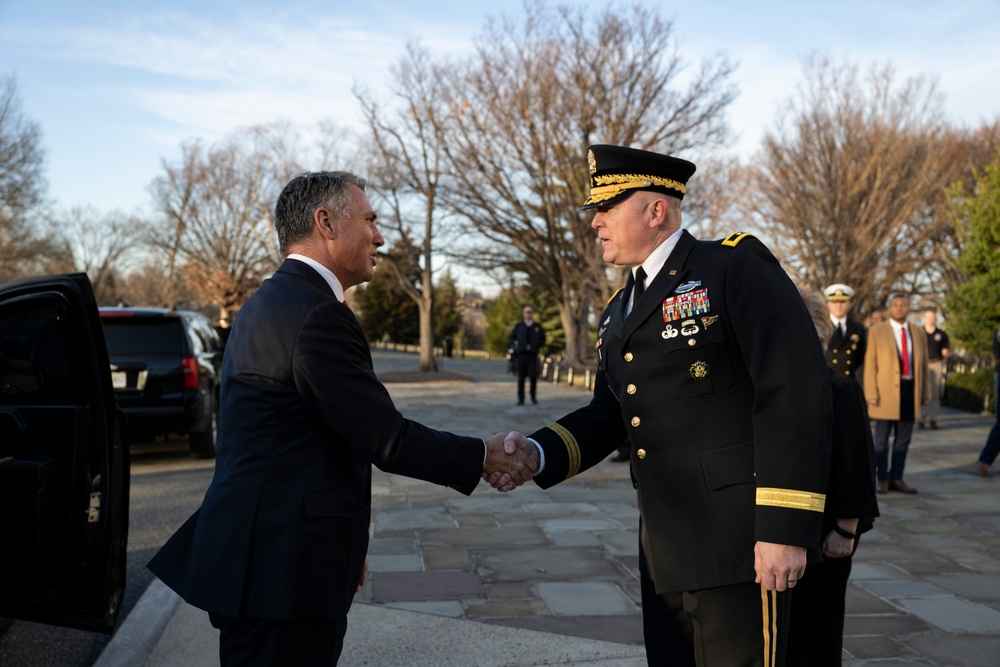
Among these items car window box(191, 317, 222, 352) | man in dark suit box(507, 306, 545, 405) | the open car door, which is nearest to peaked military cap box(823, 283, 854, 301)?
the open car door

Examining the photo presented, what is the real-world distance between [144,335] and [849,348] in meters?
7.63

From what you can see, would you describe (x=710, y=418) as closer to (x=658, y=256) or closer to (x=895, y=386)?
(x=658, y=256)

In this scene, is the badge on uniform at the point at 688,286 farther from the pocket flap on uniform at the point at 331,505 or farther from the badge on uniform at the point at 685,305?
the pocket flap on uniform at the point at 331,505

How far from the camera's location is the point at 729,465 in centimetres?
260

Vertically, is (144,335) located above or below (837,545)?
above

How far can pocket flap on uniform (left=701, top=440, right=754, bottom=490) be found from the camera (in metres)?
2.58

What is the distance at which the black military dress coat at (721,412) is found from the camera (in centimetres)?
246

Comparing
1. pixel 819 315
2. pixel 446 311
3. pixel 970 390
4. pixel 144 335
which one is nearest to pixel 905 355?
pixel 819 315

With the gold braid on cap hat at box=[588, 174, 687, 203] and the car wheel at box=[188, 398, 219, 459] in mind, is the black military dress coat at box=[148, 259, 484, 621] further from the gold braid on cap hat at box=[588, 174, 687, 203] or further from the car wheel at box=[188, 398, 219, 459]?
the car wheel at box=[188, 398, 219, 459]

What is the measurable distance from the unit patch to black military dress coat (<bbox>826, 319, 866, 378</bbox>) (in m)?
6.17

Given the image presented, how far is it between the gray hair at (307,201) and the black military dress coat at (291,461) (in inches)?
8.5

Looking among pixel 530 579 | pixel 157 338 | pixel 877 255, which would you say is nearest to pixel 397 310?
pixel 877 255

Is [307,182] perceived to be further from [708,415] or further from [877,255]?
[877,255]

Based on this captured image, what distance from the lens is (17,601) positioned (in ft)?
12.7
